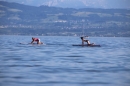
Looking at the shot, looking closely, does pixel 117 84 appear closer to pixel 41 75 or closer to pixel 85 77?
pixel 85 77

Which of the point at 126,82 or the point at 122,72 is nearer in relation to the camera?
the point at 126,82

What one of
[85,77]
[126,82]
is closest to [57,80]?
[85,77]

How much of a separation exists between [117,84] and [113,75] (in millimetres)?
5284

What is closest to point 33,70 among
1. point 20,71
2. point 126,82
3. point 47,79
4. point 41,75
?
point 20,71

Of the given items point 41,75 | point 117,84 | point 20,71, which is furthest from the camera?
point 20,71

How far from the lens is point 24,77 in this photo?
32750mm

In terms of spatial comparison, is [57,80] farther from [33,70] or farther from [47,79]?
[33,70]

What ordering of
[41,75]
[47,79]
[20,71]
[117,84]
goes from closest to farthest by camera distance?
[117,84] → [47,79] → [41,75] → [20,71]

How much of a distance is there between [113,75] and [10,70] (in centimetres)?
1063

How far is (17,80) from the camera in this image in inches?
1225

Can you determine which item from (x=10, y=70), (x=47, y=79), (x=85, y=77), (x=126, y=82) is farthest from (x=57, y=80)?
(x=10, y=70)

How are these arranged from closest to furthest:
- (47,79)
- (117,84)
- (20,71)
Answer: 1. (117,84)
2. (47,79)
3. (20,71)

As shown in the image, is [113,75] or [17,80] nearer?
[17,80]

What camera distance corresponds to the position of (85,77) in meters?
33.2
